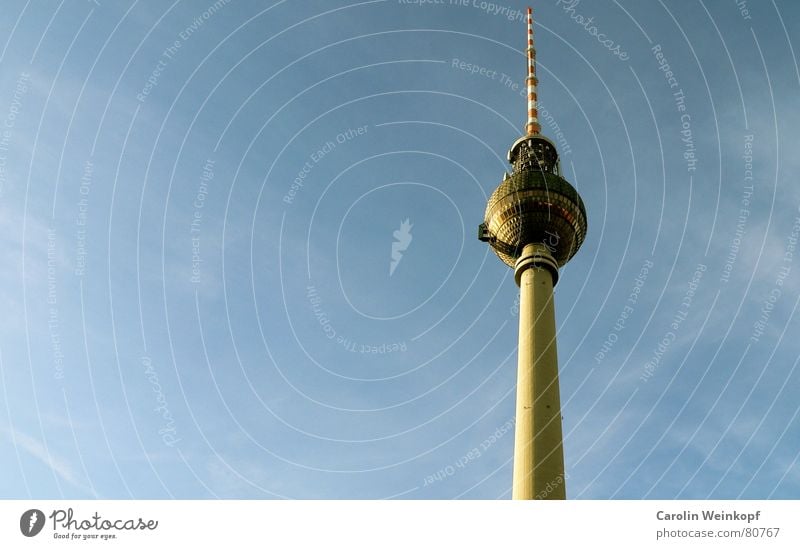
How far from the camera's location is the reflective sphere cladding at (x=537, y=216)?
68250 mm

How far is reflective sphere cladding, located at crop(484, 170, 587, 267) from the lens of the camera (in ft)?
224

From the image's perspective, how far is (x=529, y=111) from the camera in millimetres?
82750

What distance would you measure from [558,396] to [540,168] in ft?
99.9

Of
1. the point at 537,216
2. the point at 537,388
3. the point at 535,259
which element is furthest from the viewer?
the point at 537,216

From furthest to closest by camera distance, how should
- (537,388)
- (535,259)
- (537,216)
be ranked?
(537,216) → (535,259) → (537,388)

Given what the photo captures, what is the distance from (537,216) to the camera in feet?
224
